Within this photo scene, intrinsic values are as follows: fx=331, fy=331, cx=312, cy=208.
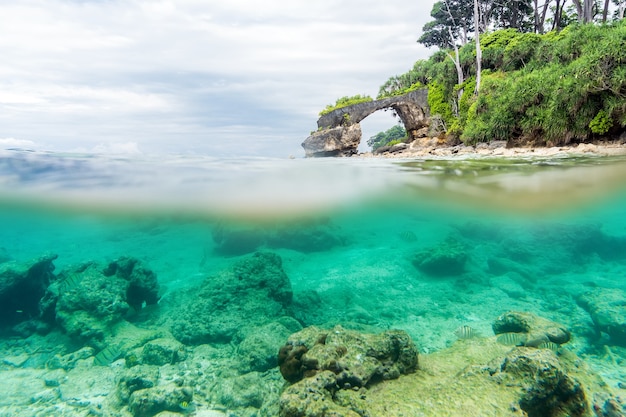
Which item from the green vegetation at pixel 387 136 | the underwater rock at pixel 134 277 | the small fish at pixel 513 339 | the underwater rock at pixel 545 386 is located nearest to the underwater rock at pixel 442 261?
the small fish at pixel 513 339

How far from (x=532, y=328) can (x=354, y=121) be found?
1116 inches

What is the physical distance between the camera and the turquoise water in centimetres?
642

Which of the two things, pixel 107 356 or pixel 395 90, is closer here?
pixel 107 356

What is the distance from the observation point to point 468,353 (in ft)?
18.8

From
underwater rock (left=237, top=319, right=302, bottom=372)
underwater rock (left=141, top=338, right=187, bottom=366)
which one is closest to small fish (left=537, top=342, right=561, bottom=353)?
underwater rock (left=237, top=319, right=302, bottom=372)

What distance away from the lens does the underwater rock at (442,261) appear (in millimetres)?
10734

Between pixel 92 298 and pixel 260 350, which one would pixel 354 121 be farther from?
pixel 260 350

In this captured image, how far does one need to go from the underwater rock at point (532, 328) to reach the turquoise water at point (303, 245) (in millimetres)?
1027

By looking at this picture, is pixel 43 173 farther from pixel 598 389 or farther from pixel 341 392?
pixel 598 389

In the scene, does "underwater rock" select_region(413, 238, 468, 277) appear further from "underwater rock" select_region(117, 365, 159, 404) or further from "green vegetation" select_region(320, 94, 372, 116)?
"green vegetation" select_region(320, 94, 372, 116)

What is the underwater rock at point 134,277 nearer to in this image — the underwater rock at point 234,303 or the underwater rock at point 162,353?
the underwater rock at point 234,303

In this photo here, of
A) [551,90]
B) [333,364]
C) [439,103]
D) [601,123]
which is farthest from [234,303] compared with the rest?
[439,103]

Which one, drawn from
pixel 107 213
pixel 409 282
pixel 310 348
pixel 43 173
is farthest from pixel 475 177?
pixel 43 173

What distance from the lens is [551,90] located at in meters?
15.5
